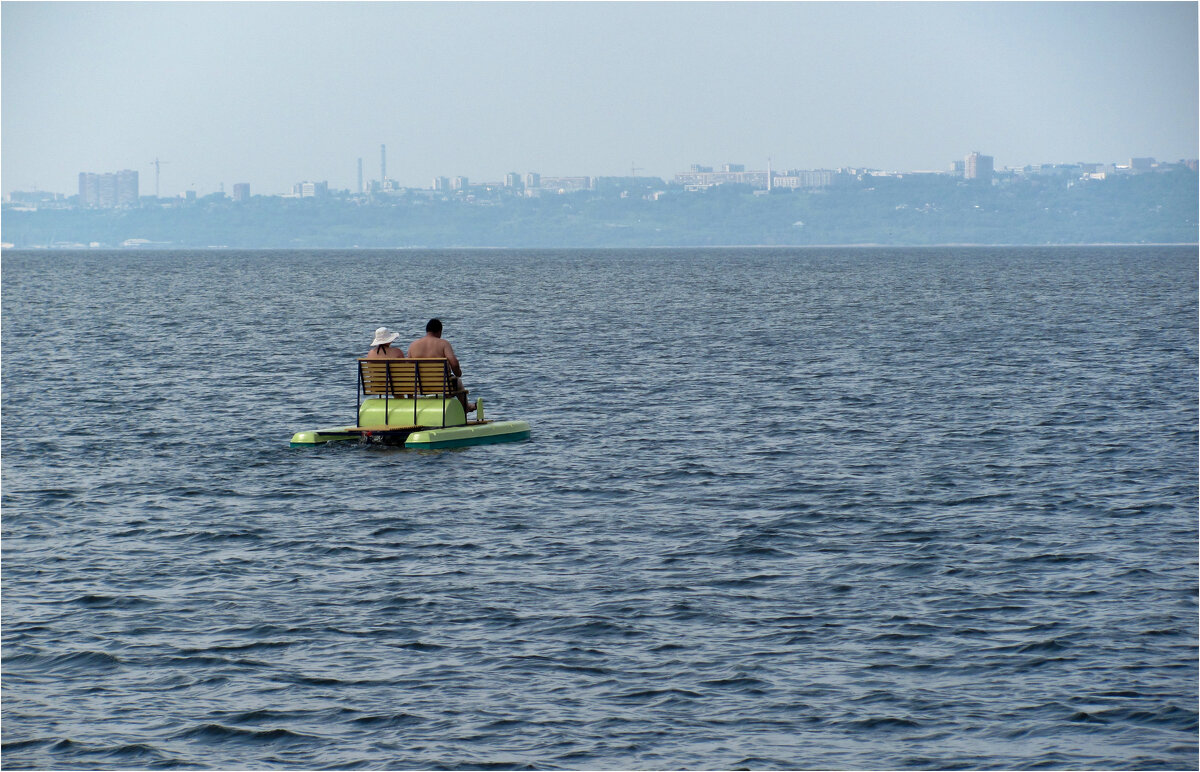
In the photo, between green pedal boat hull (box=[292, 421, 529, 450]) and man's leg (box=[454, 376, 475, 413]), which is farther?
man's leg (box=[454, 376, 475, 413])

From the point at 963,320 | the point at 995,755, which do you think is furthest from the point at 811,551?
the point at 963,320

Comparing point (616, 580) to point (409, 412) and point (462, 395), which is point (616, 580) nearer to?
point (409, 412)

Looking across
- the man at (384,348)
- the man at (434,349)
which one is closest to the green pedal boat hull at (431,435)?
the man at (434,349)

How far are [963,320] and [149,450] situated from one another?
156 ft

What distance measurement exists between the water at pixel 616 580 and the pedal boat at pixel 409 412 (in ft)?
1.44

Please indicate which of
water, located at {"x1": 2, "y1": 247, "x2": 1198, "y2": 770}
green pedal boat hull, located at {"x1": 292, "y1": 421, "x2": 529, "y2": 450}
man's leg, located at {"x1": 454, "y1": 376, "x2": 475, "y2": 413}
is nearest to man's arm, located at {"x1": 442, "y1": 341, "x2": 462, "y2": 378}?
man's leg, located at {"x1": 454, "y1": 376, "x2": 475, "y2": 413}

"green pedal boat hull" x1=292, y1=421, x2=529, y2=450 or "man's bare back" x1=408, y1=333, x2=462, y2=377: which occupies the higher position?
"man's bare back" x1=408, y1=333, x2=462, y2=377

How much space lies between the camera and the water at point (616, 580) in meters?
12.0

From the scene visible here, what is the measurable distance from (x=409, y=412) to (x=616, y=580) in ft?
34.8

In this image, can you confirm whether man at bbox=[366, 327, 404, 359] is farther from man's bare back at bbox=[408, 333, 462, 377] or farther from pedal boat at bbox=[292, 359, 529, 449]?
man's bare back at bbox=[408, 333, 462, 377]

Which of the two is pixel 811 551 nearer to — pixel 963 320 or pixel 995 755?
pixel 995 755

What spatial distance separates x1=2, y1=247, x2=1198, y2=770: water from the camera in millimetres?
11992

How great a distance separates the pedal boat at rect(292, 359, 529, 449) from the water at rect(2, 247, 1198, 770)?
0.44 m

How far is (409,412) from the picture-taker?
2642cm
